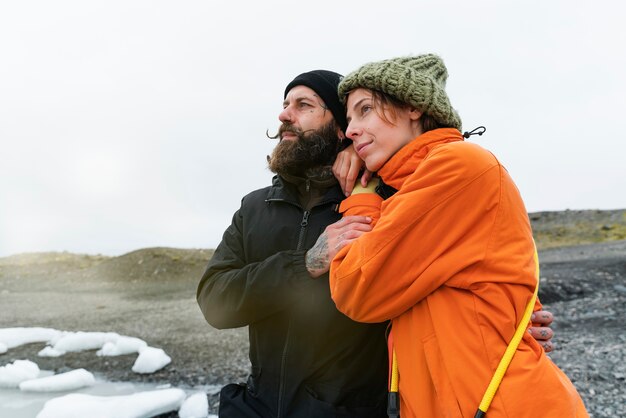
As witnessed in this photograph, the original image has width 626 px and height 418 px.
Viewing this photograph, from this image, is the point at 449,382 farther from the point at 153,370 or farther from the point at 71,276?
the point at 71,276

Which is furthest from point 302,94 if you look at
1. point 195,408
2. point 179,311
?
point 179,311

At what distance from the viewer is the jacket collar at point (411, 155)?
195cm

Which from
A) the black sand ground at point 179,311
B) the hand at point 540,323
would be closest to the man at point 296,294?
the hand at point 540,323

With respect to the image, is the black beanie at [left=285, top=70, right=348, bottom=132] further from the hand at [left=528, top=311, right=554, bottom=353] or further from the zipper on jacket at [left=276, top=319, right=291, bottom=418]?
the hand at [left=528, top=311, right=554, bottom=353]

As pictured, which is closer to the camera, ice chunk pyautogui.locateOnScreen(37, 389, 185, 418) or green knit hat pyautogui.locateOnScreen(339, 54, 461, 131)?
green knit hat pyautogui.locateOnScreen(339, 54, 461, 131)

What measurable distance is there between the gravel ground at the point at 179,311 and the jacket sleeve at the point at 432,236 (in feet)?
14.9

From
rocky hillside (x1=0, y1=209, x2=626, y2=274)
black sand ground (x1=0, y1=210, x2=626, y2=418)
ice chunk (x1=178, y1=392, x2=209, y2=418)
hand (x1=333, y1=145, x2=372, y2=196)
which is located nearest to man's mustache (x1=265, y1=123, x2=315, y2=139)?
hand (x1=333, y1=145, x2=372, y2=196)

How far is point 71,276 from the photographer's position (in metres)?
16.8

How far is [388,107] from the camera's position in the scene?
2.09 m

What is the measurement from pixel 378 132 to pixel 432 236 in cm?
54

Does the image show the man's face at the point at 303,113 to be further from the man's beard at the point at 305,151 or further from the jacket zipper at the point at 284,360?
the jacket zipper at the point at 284,360

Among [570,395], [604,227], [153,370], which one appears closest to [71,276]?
[153,370]

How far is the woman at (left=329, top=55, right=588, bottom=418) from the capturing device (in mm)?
1619

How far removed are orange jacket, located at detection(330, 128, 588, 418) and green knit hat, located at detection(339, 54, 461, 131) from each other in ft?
1.08
